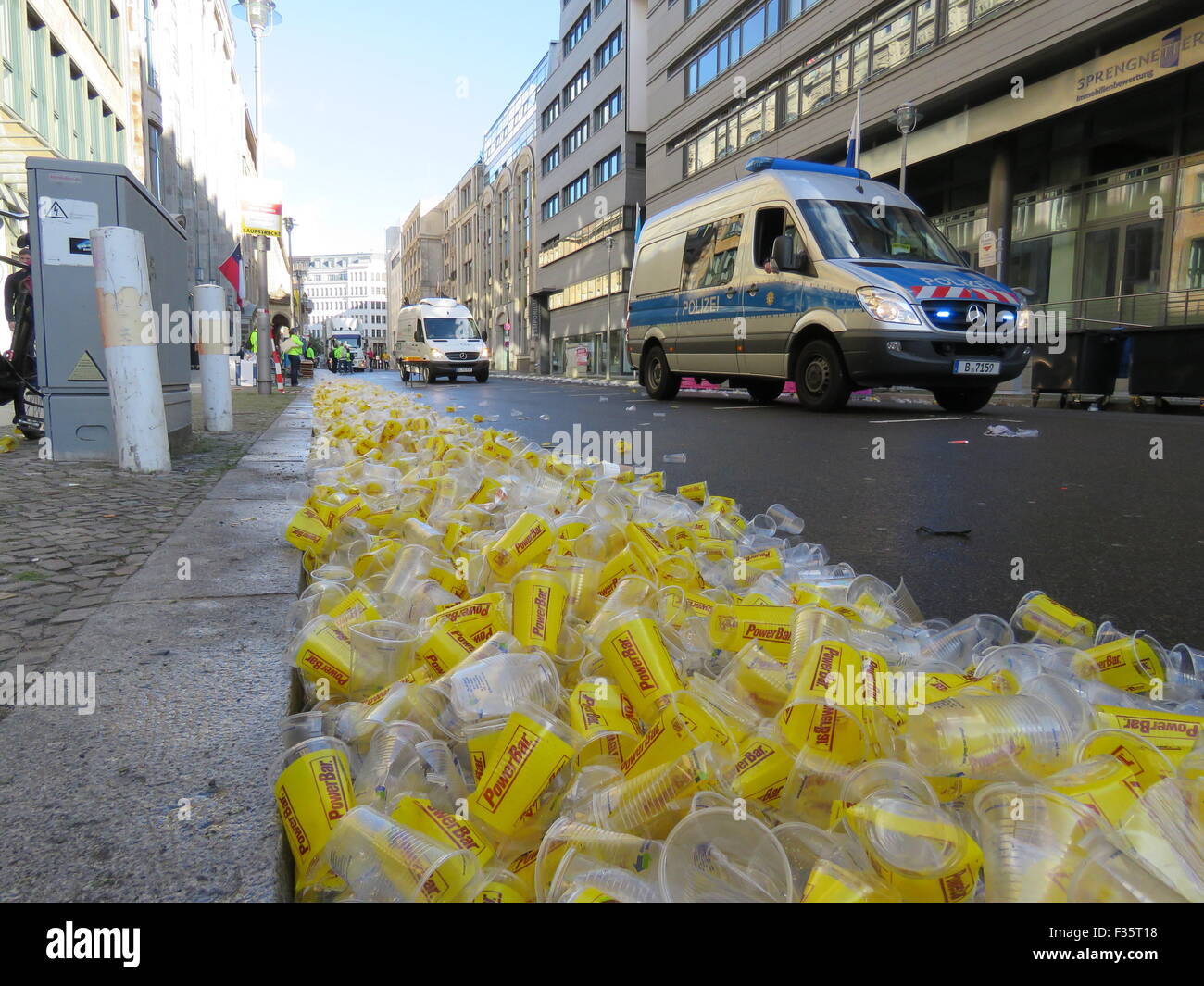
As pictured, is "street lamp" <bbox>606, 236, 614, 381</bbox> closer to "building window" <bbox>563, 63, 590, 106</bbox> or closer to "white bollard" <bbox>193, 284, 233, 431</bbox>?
"building window" <bbox>563, 63, 590, 106</bbox>

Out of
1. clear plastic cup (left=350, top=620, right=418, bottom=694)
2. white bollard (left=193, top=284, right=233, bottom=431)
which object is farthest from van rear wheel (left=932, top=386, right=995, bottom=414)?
clear plastic cup (left=350, top=620, right=418, bottom=694)

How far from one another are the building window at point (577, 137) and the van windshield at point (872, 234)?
40.9 metres

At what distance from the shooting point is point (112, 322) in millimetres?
4918

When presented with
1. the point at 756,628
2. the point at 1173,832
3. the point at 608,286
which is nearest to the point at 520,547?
the point at 756,628

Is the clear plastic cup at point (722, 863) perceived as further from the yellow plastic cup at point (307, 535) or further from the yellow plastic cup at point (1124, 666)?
the yellow plastic cup at point (307, 535)

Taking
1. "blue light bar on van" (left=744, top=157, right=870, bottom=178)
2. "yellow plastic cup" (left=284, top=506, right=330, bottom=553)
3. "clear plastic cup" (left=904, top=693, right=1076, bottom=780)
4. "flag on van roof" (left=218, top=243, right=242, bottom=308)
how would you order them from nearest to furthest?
"clear plastic cup" (left=904, top=693, right=1076, bottom=780), "yellow plastic cup" (left=284, top=506, right=330, bottom=553), "blue light bar on van" (left=744, top=157, right=870, bottom=178), "flag on van roof" (left=218, top=243, right=242, bottom=308)

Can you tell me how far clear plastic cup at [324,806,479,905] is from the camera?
115 centimetres

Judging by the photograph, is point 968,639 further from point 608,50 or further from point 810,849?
point 608,50

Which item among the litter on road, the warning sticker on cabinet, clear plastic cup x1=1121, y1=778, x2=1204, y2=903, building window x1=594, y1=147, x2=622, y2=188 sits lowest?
clear plastic cup x1=1121, y1=778, x2=1204, y2=903

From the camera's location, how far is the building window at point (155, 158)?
26.5 m

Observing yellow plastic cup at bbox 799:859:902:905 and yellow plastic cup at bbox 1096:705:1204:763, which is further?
yellow plastic cup at bbox 1096:705:1204:763

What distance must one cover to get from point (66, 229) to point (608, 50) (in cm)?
4439

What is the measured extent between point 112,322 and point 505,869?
4.72 meters

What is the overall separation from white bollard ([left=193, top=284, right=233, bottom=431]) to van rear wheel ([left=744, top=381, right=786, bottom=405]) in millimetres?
6756
